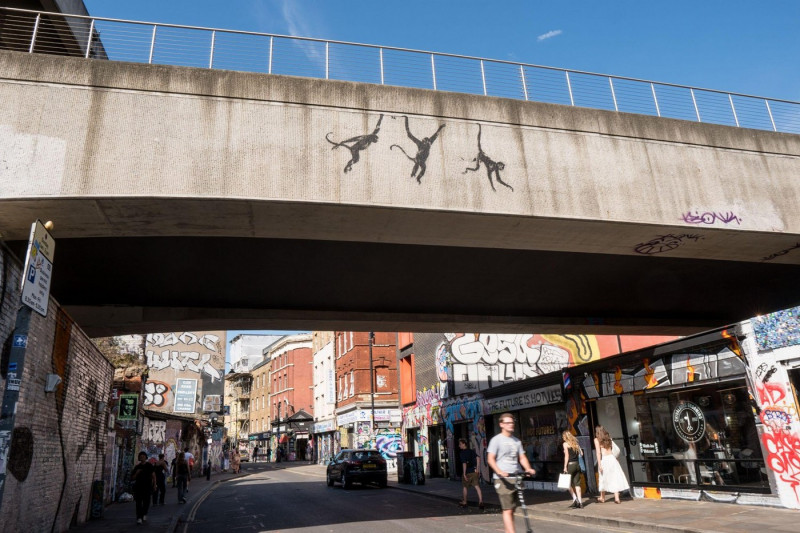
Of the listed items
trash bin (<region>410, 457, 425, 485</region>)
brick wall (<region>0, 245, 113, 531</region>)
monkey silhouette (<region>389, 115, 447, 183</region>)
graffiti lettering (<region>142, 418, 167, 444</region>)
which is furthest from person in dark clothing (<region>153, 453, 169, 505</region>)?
monkey silhouette (<region>389, 115, 447, 183</region>)

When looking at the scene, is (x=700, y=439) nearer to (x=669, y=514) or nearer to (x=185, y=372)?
(x=669, y=514)

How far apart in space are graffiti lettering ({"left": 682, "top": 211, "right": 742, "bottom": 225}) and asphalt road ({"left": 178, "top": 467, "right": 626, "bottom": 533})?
5.96 meters

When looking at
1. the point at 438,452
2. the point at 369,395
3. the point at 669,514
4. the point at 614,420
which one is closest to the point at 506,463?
the point at 669,514

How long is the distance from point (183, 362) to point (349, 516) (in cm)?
3980

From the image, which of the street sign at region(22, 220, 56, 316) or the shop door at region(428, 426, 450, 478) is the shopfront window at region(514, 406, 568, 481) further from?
the street sign at region(22, 220, 56, 316)

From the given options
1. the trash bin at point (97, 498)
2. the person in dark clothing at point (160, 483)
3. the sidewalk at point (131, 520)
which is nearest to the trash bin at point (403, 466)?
the sidewalk at point (131, 520)

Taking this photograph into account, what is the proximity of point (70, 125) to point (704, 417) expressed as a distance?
47.0 ft

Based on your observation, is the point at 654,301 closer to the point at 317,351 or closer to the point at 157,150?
the point at 157,150

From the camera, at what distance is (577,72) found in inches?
444

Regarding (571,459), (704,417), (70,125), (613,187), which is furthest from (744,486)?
(70,125)

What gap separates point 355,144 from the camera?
924 centimetres

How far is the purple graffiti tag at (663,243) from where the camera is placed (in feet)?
34.1

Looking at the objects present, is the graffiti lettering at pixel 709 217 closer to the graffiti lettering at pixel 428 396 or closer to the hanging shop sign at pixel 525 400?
the hanging shop sign at pixel 525 400

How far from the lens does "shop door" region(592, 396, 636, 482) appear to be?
15953 millimetres
